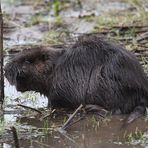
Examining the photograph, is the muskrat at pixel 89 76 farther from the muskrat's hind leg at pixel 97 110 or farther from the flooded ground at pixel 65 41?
the flooded ground at pixel 65 41

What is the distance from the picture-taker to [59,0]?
36.3 feet

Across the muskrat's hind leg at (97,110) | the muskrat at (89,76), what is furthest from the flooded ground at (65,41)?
the muskrat at (89,76)

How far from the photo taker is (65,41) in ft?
27.1

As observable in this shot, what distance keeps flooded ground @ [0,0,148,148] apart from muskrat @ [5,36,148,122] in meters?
0.16

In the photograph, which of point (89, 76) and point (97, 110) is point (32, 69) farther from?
point (97, 110)

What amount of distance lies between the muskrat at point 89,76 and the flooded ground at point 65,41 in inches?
6.2

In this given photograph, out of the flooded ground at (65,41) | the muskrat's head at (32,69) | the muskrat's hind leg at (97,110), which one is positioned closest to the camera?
the flooded ground at (65,41)

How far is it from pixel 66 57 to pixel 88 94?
0.42 m

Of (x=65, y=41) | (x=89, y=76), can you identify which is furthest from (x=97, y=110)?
(x=65, y=41)

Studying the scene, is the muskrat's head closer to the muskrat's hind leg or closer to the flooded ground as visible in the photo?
the flooded ground

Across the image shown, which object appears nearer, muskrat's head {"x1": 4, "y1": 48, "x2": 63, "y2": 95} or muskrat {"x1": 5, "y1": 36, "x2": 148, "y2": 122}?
muskrat {"x1": 5, "y1": 36, "x2": 148, "y2": 122}

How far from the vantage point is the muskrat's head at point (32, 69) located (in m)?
5.86

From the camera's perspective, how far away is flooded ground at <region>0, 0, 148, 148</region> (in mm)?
4844

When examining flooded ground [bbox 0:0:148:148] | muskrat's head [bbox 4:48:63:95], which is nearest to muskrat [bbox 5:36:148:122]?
muskrat's head [bbox 4:48:63:95]
